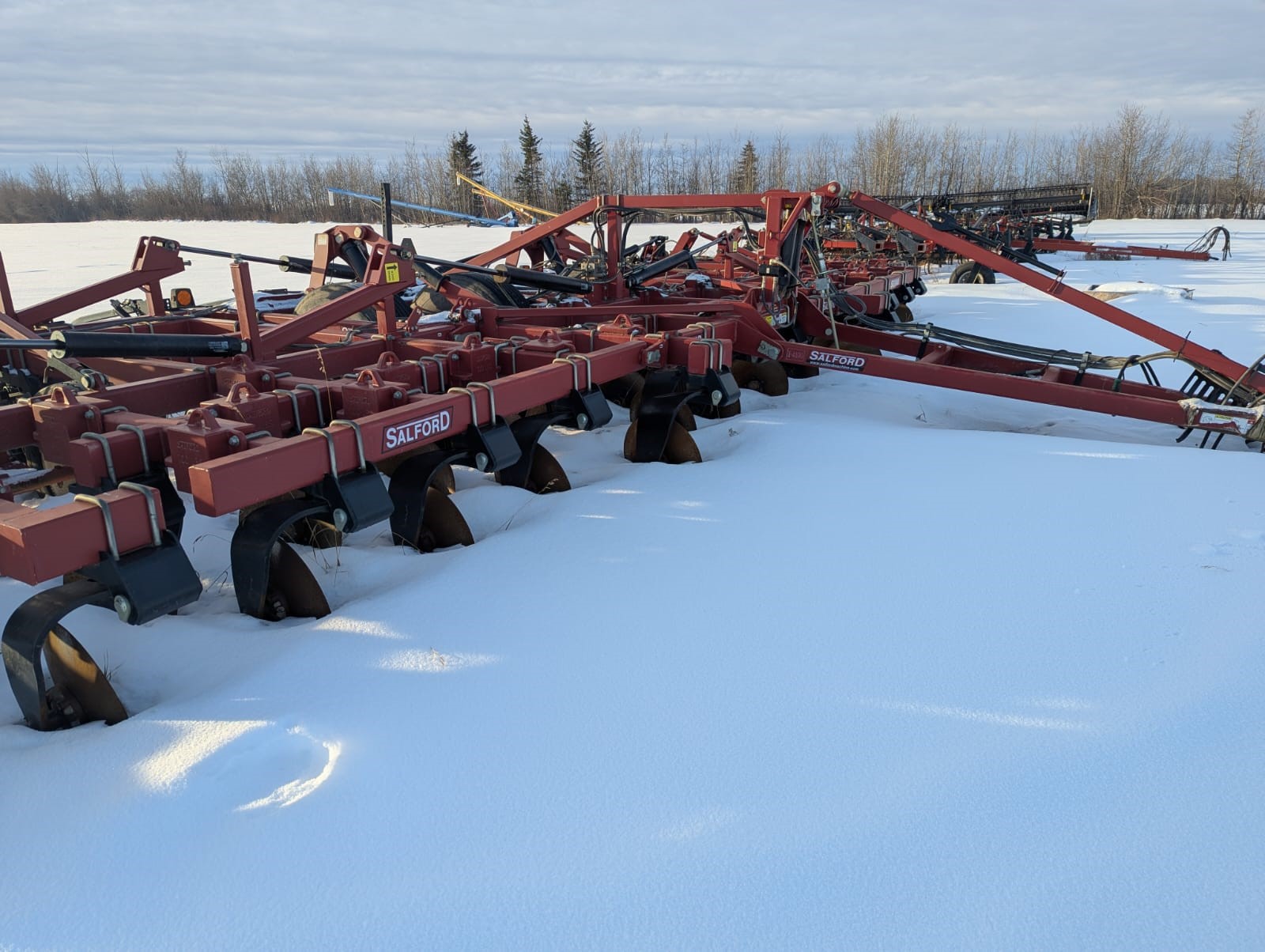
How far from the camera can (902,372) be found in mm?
4938

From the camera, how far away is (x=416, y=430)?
3.07m

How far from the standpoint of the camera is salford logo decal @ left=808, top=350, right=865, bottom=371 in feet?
16.6

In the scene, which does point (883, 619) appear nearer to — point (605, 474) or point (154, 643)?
point (605, 474)

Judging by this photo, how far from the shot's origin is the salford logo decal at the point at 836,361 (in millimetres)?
5055

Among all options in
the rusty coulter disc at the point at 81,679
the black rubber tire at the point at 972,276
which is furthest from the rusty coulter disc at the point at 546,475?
the black rubber tire at the point at 972,276

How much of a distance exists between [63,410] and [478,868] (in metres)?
2.20

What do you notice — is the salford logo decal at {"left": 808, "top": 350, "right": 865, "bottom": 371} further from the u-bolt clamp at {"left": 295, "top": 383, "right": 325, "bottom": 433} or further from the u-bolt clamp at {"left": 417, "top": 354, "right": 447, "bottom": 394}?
the u-bolt clamp at {"left": 295, "top": 383, "right": 325, "bottom": 433}

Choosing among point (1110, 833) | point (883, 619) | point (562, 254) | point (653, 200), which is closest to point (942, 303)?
point (562, 254)

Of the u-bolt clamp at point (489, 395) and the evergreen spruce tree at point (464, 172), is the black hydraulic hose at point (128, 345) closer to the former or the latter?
the u-bolt clamp at point (489, 395)

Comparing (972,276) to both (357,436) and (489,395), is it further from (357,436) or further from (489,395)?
(357,436)

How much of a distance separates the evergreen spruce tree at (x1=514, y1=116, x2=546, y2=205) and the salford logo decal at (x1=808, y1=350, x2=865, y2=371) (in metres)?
41.0

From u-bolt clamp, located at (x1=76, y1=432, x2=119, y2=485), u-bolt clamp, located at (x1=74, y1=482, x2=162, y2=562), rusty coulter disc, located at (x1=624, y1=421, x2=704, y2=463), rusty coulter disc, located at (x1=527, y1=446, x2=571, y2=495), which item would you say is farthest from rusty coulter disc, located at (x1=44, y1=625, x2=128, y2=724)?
rusty coulter disc, located at (x1=624, y1=421, x2=704, y2=463)

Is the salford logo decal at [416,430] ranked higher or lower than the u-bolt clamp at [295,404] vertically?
lower

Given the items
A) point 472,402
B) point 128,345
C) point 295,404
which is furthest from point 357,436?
point 128,345
